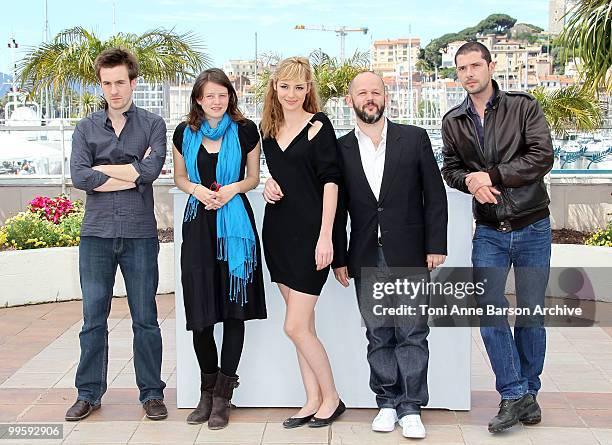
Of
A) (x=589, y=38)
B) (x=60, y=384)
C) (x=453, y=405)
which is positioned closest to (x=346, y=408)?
(x=453, y=405)

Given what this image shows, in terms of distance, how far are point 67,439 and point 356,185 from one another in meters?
1.87

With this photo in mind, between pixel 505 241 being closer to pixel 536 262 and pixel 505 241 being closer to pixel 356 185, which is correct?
pixel 536 262

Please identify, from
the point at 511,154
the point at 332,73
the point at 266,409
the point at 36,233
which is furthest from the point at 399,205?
the point at 332,73

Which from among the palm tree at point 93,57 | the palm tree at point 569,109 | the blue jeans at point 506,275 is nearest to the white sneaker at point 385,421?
the blue jeans at point 506,275

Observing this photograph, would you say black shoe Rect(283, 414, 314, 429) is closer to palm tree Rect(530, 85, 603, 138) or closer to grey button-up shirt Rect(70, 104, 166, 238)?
grey button-up shirt Rect(70, 104, 166, 238)

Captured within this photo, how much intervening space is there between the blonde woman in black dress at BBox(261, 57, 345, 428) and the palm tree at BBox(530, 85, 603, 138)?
651 cm

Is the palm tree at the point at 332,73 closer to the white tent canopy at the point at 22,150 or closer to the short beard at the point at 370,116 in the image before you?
the white tent canopy at the point at 22,150

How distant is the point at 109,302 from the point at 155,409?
1.99 ft

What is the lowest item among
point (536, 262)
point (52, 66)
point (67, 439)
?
point (67, 439)

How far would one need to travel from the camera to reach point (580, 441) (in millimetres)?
4445

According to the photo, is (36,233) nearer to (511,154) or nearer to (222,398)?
(222,398)

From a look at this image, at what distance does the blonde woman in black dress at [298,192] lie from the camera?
4379mm

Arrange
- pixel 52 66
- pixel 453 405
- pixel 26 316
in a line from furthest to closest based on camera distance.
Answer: pixel 52 66 → pixel 26 316 → pixel 453 405

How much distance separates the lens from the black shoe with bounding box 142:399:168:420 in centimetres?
478
